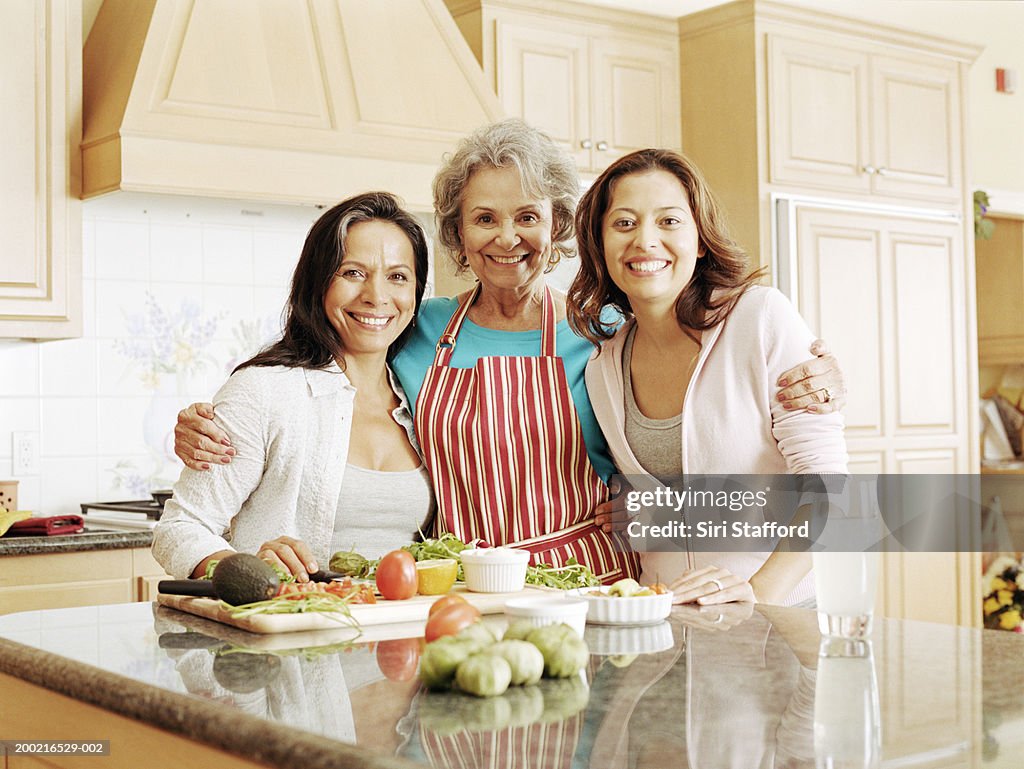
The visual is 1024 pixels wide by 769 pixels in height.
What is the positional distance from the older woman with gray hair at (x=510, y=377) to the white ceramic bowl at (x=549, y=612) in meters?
0.81

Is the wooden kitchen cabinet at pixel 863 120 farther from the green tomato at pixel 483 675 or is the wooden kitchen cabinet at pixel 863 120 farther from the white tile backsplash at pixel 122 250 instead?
the green tomato at pixel 483 675

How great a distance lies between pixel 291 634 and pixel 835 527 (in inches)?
27.1

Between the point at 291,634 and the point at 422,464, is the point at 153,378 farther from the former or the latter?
the point at 291,634

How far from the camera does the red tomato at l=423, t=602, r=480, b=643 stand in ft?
4.61

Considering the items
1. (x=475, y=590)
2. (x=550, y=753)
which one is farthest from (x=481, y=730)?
(x=475, y=590)

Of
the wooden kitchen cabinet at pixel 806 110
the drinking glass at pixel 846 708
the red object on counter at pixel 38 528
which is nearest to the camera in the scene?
the drinking glass at pixel 846 708

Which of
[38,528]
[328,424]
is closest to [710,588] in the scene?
[328,424]

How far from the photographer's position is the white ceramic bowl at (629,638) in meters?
1.49

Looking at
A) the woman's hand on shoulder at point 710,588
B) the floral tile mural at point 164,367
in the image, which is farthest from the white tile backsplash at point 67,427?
the woman's hand on shoulder at point 710,588

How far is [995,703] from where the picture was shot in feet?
3.95

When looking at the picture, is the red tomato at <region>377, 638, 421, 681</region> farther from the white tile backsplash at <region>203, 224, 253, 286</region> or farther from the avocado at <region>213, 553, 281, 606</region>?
the white tile backsplash at <region>203, 224, 253, 286</region>

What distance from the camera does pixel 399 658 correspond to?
1.45m

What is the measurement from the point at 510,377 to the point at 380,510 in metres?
0.38

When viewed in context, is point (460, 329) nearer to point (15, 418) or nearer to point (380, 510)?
point (380, 510)
